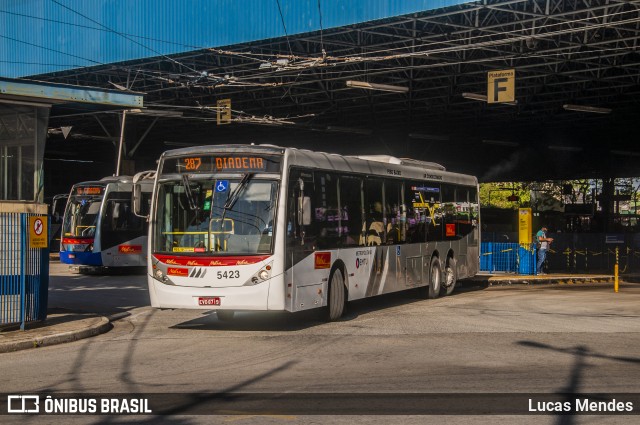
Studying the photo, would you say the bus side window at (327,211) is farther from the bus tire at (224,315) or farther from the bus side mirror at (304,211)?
the bus tire at (224,315)

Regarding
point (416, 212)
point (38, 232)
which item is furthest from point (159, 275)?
point (416, 212)

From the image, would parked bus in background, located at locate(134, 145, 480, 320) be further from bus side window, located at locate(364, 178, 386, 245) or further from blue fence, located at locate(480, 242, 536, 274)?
blue fence, located at locate(480, 242, 536, 274)

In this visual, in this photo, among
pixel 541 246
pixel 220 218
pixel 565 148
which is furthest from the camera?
pixel 565 148

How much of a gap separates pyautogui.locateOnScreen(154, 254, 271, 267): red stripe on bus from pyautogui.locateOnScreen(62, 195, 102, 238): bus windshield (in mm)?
17585

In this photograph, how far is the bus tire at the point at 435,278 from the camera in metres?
21.7

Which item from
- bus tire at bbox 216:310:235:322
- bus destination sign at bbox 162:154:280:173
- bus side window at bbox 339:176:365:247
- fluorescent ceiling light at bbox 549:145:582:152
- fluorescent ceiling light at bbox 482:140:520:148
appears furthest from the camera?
fluorescent ceiling light at bbox 549:145:582:152

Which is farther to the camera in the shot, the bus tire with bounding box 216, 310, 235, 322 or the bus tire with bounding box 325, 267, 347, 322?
the bus tire with bounding box 216, 310, 235, 322

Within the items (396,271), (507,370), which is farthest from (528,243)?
(507,370)

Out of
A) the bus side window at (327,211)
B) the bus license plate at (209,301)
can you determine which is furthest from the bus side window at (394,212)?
the bus license plate at (209,301)

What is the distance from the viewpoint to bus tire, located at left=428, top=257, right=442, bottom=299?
853 inches

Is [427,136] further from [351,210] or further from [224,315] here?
[224,315]

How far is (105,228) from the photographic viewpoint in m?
31.6

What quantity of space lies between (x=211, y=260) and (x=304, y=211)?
1.77 metres

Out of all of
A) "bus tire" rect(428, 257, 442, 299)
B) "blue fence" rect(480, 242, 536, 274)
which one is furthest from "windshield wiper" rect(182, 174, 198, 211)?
"blue fence" rect(480, 242, 536, 274)
